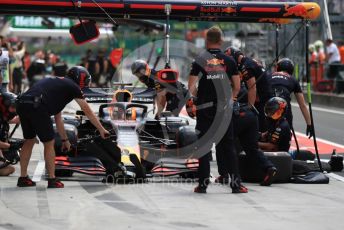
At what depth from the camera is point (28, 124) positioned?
1196 cm

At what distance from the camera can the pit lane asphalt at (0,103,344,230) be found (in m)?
9.46

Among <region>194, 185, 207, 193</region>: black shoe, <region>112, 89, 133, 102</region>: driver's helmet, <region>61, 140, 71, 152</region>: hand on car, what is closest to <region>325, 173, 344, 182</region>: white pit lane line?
<region>194, 185, 207, 193</region>: black shoe

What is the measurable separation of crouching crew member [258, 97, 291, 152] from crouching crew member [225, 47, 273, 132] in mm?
259

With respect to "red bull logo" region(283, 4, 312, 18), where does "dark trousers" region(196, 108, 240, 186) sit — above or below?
below

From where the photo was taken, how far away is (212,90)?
1159 centimetres

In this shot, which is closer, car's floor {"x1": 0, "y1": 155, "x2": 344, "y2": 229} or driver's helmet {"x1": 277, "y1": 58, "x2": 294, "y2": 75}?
car's floor {"x1": 0, "y1": 155, "x2": 344, "y2": 229}

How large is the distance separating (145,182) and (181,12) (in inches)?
145

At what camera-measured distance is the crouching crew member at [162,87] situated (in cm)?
1447

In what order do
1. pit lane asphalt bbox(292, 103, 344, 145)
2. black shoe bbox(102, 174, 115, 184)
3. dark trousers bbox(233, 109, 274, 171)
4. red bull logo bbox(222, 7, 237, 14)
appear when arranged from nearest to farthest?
dark trousers bbox(233, 109, 274, 171), black shoe bbox(102, 174, 115, 184), red bull logo bbox(222, 7, 237, 14), pit lane asphalt bbox(292, 103, 344, 145)

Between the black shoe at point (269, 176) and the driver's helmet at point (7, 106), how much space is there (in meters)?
3.44

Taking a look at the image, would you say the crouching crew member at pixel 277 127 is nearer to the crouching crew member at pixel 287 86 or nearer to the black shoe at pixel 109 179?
the crouching crew member at pixel 287 86

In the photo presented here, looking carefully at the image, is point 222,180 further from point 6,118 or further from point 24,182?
point 6,118

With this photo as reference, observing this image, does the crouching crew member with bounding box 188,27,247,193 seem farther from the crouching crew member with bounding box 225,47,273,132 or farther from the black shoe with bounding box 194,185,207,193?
the crouching crew member with bounding box 225,47,273,132

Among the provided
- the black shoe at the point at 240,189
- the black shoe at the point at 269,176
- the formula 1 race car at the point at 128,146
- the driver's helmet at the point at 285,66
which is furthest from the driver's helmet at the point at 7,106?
the driver's helmet at the point at 285,66
